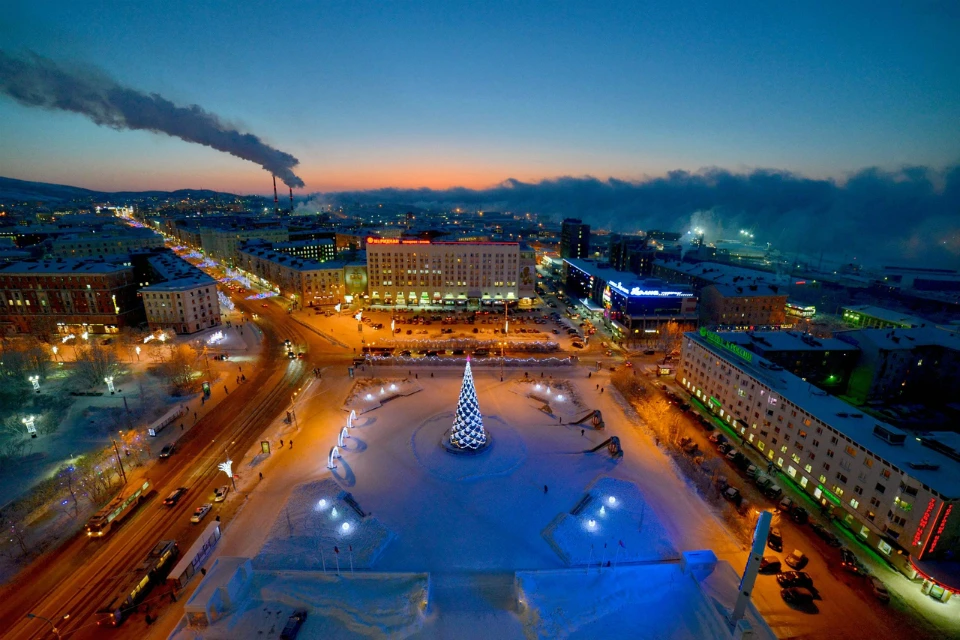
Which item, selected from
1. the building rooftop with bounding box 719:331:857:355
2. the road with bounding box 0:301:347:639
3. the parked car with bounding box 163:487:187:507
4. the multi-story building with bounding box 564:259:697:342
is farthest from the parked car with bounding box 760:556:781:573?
the multi-story building with bounding box 564:259:697:342

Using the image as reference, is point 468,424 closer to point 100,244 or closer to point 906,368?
point 906,368

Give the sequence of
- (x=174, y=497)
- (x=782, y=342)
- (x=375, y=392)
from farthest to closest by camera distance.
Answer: (x=782, y=342), (x=375, y=392), (x=174, y=497)

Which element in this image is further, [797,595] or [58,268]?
[58,268]

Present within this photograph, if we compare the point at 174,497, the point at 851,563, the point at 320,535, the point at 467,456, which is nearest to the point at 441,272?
the point at 467,456

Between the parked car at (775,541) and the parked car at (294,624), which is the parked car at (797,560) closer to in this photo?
the parked car at (775,541)

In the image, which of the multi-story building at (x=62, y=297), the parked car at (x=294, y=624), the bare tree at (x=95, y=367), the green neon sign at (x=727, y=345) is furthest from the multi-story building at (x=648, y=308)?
the multi-story building at (x=62, y=297)

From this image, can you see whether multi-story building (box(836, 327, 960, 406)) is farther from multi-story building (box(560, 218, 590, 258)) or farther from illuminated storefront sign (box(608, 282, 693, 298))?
multi-story building (box(560, 218, 590, 258))
